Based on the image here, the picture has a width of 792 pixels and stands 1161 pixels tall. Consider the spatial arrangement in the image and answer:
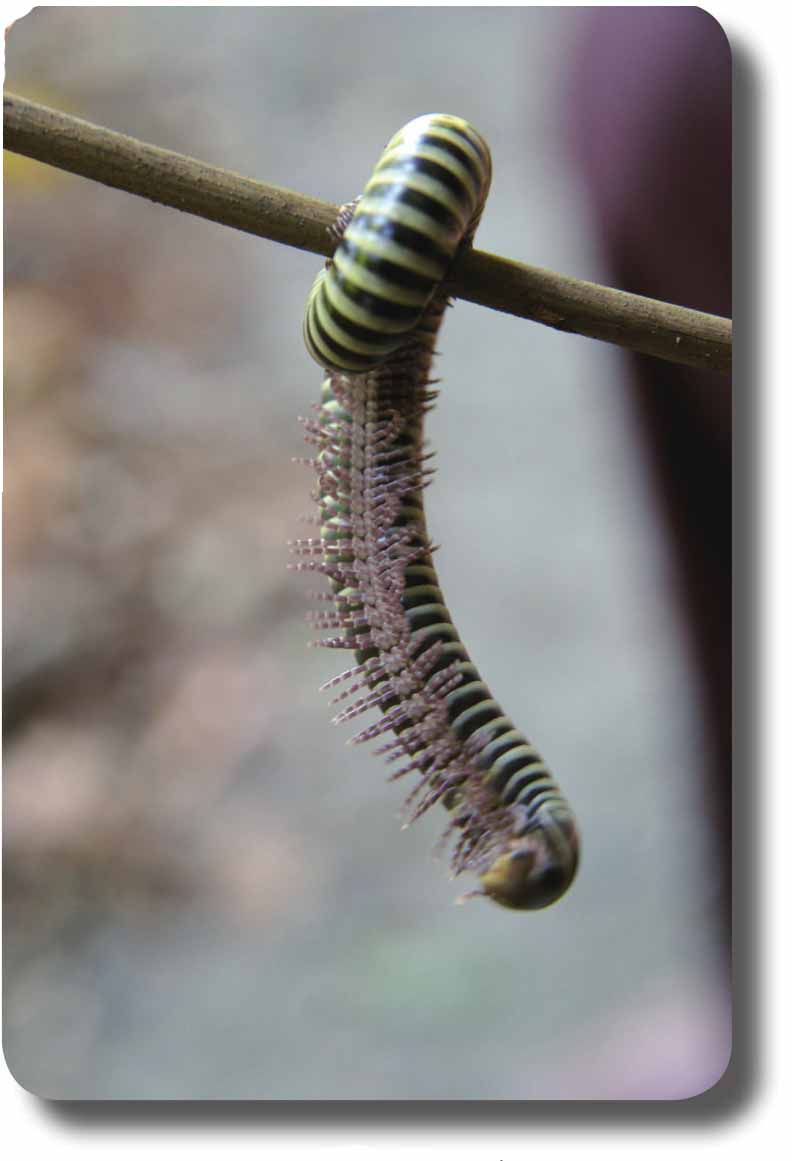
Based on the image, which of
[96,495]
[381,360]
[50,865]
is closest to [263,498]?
[96,495]

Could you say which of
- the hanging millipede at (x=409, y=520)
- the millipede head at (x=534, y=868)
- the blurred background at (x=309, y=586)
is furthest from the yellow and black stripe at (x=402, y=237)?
the blurred background at (x=309, y=586)

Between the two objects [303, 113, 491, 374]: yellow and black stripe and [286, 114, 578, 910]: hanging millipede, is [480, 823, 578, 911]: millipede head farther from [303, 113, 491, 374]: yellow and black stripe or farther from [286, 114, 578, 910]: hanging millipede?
[303, 113, 491, 374]: yellow and black stripe

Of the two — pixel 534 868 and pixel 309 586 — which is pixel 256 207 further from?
pixel 309 586

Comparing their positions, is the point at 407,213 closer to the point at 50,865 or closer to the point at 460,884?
the point at 460,884

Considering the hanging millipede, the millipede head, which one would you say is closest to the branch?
Result: the hanging millipede

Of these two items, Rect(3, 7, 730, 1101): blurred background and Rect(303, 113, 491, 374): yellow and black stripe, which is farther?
Rect(3, 7, 730, 1101): blurred background

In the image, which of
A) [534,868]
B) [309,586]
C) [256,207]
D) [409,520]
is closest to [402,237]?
[256,207]
